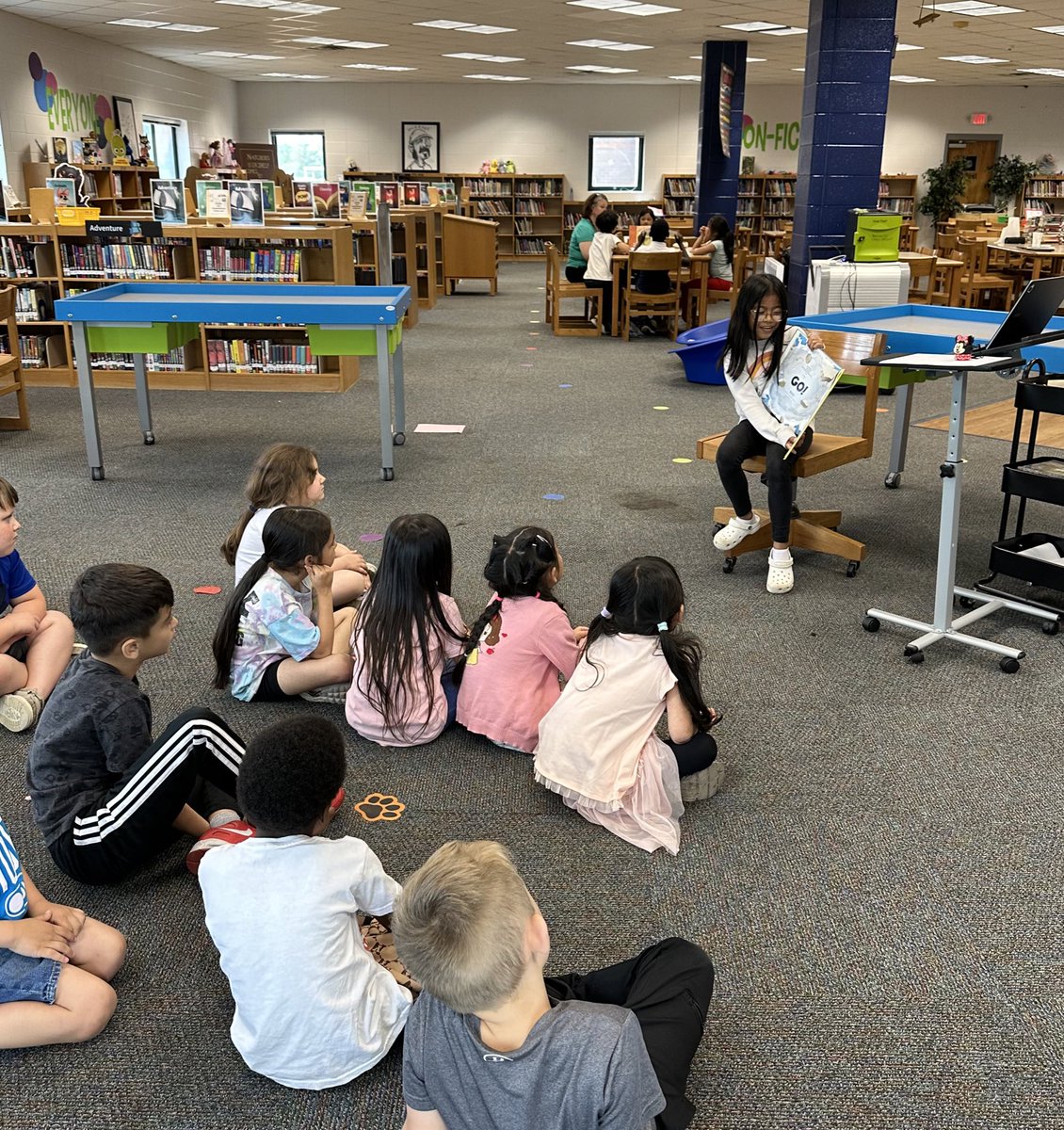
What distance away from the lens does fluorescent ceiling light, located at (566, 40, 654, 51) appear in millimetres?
12828

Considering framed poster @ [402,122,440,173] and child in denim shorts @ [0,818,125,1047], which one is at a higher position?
framed poster @ [402,122,440,173]

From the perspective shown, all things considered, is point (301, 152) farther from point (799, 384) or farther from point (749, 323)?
point (799, 384)

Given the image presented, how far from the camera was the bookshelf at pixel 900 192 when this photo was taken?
18.5m

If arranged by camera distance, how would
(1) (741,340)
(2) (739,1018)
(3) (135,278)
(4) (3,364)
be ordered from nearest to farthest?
1. (2) (739,1018)
2. (1) (741,340)
3. (4) (3,364)
4. (3) (135,278)

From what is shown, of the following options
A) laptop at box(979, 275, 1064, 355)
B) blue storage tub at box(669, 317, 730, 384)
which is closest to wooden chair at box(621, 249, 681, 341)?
blue storage tub at box(669, 317, 730, 384)

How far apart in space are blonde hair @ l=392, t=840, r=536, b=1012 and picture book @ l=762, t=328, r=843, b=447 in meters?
2.82

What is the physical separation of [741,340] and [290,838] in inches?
107

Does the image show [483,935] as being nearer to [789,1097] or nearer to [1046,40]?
[789,1097]

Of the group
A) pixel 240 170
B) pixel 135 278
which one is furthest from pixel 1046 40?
pixel 135 278

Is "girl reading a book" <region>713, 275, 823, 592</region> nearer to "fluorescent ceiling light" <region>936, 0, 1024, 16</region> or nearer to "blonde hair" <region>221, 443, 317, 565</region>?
"blonde hair" <region>221, 443, 317, 565</region>

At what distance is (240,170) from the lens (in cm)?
1379

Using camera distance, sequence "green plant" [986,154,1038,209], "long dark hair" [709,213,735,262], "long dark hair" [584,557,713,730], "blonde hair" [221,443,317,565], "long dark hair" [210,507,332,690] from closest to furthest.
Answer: "long dark hair" [584,557,713,730], "long dark hair" [210,507,332,690], "blonde hair" [221,443,317,565], "long dark hair" [709,213,735,262], "green plant" [986,154,1038,209]

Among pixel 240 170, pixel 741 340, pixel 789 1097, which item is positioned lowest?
pixel 789 1097

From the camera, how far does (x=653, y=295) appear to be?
31.1ft
